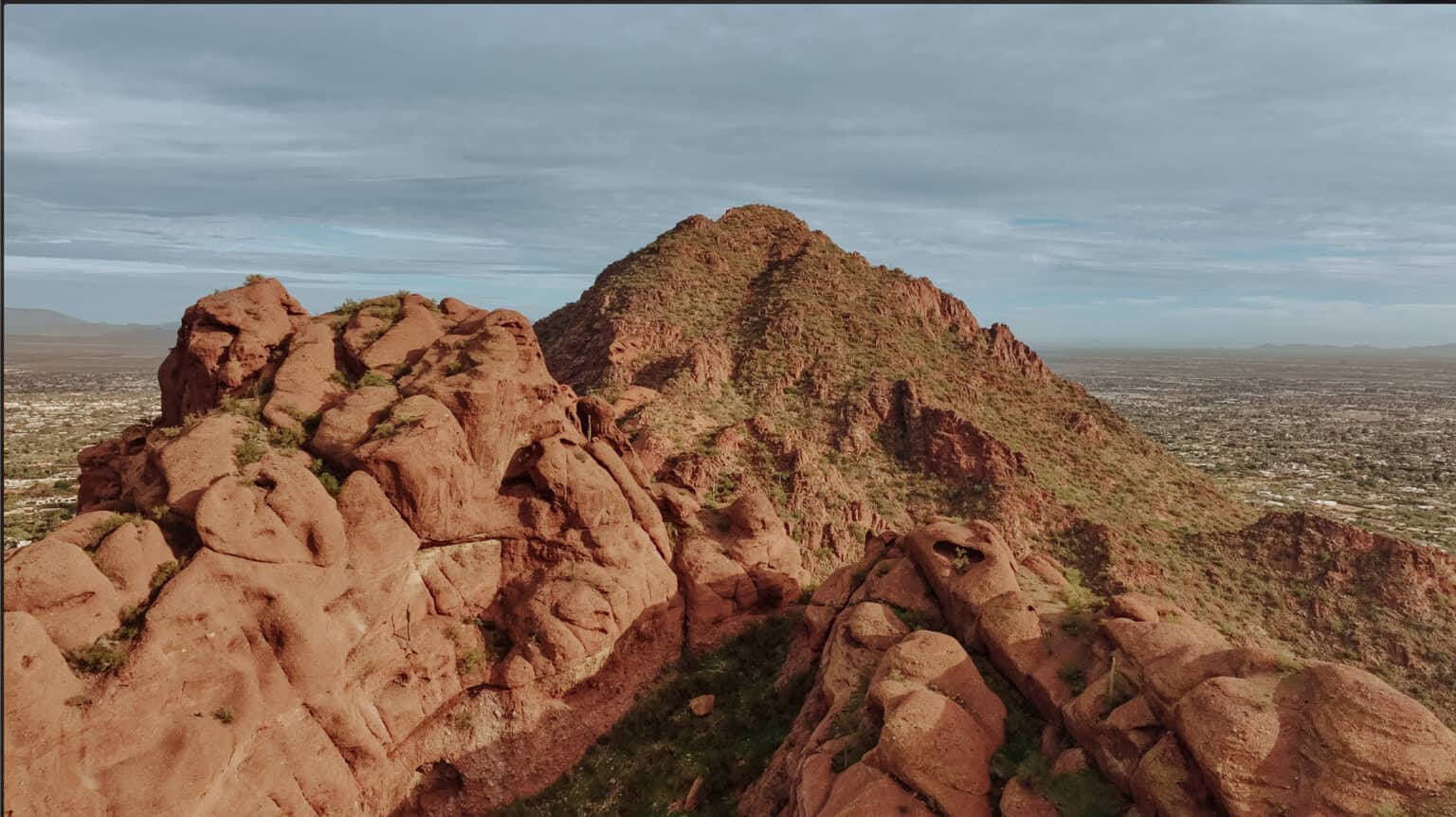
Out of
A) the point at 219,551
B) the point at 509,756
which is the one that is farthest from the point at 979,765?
the point at 219,551

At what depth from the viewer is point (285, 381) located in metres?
25.9

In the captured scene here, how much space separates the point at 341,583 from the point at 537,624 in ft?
22.0

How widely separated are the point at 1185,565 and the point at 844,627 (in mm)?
32621

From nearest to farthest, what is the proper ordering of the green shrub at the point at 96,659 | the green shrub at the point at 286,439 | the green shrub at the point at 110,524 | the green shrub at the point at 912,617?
the green shrub at the point at 96,659
the green shrub at the point at 110,524
the green shrub at the point at 286,439
the green shrub at the point at 912,617

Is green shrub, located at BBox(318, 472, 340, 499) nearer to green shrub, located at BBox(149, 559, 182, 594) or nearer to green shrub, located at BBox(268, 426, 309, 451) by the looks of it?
green shrub, located at BBox(268, 426, 309, 451)

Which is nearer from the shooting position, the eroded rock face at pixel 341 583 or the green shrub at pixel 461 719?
the eroded rock face at pixel 341 583

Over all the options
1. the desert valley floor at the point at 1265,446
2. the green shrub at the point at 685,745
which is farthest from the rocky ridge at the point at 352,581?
the desert valley floor at the point at 1265,446

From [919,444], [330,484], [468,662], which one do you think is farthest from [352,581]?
[919,444]

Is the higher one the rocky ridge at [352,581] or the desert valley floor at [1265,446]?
the rocky ridge at [352,581]

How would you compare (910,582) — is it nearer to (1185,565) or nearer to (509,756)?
(509,756)

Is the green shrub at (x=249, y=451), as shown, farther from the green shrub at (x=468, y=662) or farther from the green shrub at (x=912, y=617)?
the green shrub at (x=912, y=617)

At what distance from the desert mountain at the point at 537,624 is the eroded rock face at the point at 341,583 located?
10cm

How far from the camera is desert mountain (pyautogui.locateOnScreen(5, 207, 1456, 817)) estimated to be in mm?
16203

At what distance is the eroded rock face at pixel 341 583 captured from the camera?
17.8 m
